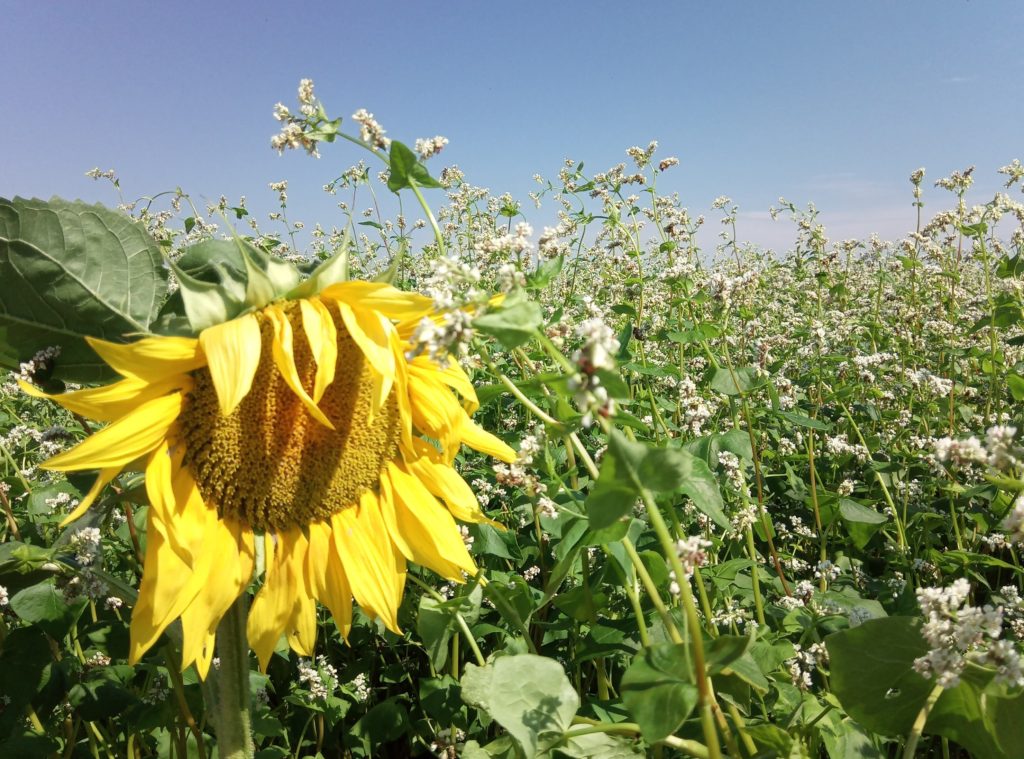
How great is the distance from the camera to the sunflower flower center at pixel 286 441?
1.30 meters

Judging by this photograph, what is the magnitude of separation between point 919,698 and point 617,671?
1347 millimetres

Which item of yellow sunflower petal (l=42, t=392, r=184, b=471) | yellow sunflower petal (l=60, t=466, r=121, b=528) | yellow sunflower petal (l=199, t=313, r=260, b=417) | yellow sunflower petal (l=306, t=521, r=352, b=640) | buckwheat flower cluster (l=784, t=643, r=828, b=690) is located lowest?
buckwheat flower cluster (l=784, t=643, r=828, b=690)

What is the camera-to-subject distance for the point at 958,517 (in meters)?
3.10

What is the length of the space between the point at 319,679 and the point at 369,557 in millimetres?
942

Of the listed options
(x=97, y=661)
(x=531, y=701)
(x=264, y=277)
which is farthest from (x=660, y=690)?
(x=97, y=661)

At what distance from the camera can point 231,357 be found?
1.14 meters

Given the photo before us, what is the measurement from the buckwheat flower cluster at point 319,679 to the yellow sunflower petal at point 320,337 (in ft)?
4.21

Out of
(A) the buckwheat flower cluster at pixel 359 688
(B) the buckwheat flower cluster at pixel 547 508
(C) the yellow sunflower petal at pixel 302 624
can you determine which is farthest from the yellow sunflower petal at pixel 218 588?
(A) the buckwheat flower cluster at pixel 359 688

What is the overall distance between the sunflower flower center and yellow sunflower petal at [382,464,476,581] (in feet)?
0.34

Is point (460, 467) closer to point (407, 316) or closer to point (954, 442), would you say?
point (407, 316)

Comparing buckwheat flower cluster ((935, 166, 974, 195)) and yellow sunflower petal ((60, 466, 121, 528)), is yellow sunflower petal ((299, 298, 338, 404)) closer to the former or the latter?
yellow sunflower petal ((60, 466, 121, 528))

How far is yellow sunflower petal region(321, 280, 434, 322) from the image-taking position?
1240mm

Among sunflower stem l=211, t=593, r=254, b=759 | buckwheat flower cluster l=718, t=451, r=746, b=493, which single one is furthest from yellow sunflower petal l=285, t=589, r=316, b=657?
buckwheat flower cluster l=718, t=451, r=746, b=493

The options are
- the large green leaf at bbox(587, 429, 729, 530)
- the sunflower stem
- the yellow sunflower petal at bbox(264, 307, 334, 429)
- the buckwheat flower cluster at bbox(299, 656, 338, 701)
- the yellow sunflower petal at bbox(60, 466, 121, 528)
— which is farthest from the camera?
the buckwheat flower cluster at bbox(299, 656, 338, 701)
